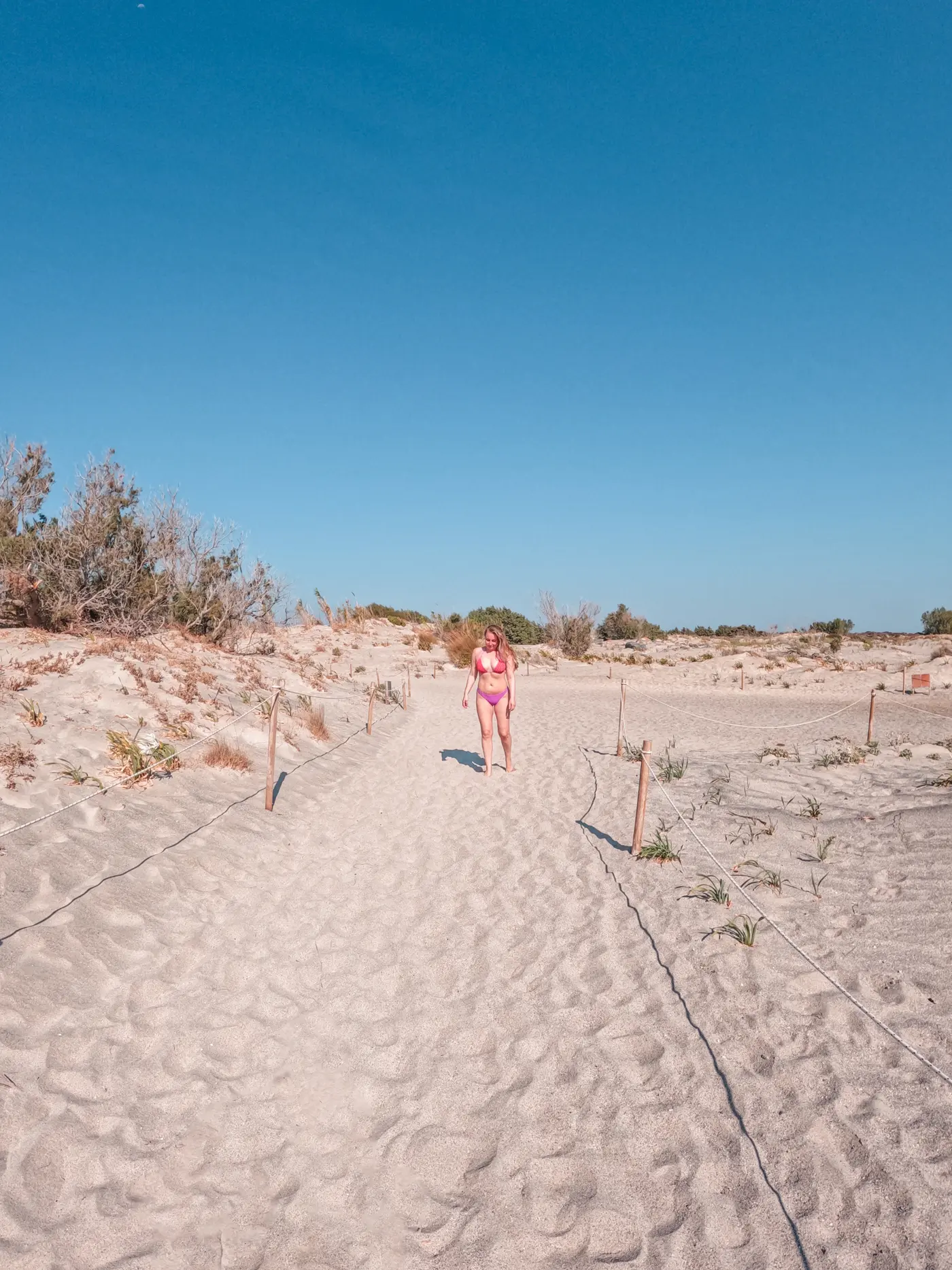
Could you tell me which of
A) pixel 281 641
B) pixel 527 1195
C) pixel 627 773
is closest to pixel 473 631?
pixel 281 641

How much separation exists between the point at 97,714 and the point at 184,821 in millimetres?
2476

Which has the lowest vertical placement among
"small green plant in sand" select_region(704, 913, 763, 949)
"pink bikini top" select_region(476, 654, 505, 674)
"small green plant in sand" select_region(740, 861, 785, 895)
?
"small green plant in sand" select_region(704, 913, 763, 949)

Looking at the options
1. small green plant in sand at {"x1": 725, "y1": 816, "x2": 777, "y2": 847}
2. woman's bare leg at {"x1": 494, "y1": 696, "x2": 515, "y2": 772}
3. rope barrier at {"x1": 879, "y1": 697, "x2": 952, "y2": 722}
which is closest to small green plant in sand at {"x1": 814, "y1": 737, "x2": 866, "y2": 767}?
small green plant in sand at {"x1": 725, "y1": 816, "x2": 777, "y2": 847}

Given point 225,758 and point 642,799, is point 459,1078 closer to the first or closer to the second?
point 642,799

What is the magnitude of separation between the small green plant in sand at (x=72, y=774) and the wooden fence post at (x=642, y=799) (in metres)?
4.77

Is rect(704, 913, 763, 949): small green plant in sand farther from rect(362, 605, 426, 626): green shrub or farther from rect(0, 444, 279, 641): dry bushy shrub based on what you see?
rect(362, 605, 426, 626): green shrub

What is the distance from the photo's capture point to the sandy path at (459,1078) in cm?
258

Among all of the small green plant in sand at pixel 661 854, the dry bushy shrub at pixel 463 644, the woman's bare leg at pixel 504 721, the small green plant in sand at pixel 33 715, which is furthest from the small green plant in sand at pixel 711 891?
the dry bushy shrub at pixel 463 644

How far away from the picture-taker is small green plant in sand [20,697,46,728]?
7133mm

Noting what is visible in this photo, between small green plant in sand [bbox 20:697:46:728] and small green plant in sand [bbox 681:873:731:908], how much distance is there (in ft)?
20.9

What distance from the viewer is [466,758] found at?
429 inches

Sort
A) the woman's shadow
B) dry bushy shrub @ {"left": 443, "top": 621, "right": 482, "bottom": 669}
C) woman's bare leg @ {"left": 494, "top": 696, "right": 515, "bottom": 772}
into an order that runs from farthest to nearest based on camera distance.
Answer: dry bushy shrub @ {"left": 443, "top": 621, "right": 482, "bottom": 669} → the woman's shadow → woman's bare leg @ {"left": 494, "top": 696, "right": 515, "bottom": 772}

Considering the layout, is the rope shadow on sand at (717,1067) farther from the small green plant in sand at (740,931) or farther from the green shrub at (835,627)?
the green shrub at (835,627)

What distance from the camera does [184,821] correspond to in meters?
6.39
